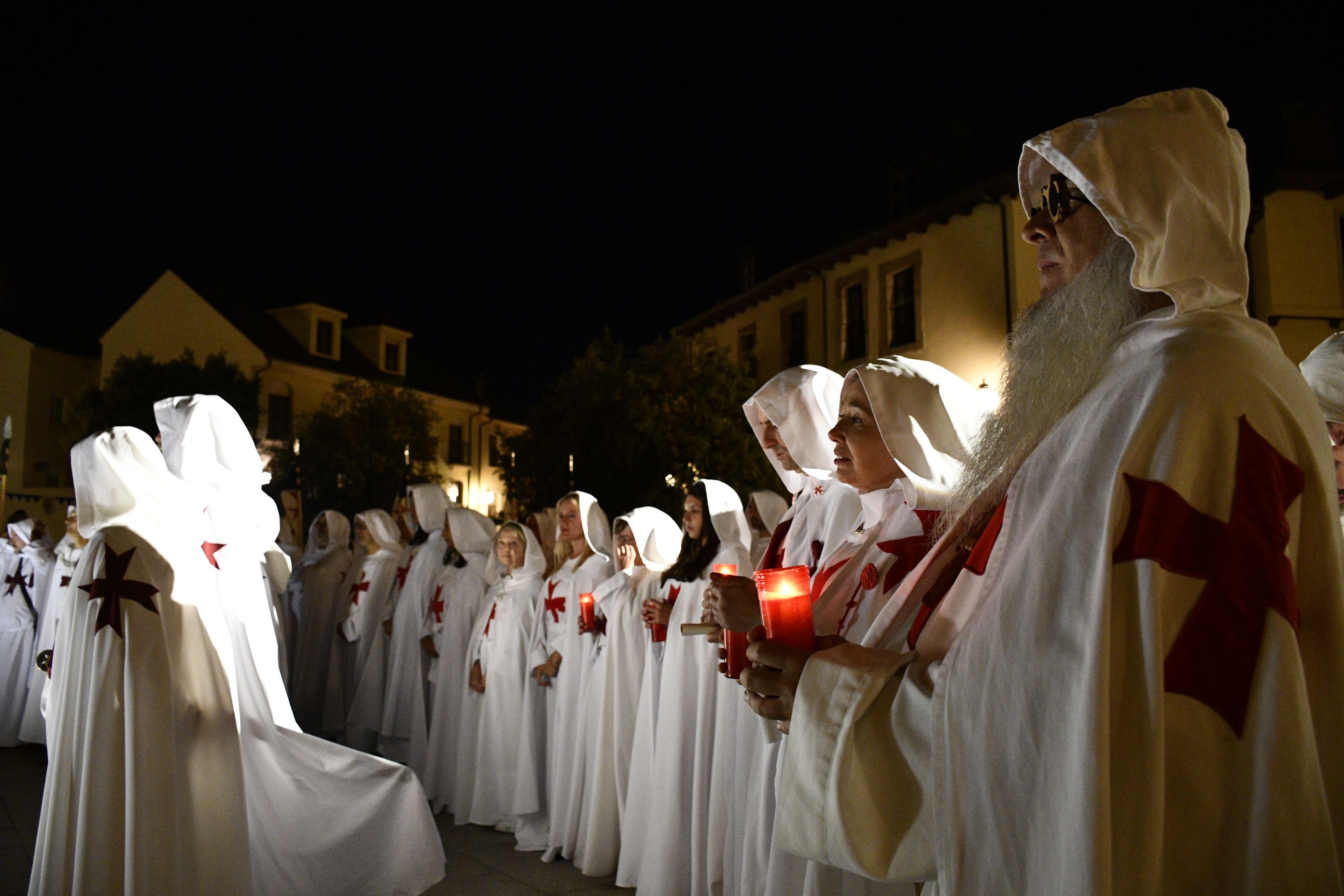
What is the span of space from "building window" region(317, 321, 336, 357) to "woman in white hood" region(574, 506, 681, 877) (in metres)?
33.0

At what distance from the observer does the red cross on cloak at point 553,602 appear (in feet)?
27.6

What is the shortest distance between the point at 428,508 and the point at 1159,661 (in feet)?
33.5

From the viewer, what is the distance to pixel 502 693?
8719 mm

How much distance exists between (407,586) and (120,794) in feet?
20.4

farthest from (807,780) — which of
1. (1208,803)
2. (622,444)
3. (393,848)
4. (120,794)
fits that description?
(622,444)

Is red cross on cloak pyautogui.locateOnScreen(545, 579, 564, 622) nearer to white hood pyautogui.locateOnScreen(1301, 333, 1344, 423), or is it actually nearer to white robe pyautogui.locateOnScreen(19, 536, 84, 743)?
white robe pyautogui.locateOnScreen(19, 536, 84, 743)

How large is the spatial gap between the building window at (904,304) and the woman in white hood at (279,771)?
17.5m

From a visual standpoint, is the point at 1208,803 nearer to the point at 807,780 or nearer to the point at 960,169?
the point at 807,780

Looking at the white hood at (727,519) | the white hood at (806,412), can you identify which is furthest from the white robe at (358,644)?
the white hood at (806,412)

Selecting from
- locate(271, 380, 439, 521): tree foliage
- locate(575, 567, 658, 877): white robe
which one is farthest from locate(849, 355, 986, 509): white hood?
locate(271, 380, 439, 521): tree foliage

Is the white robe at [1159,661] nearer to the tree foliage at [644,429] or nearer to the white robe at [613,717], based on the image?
the white robe at [613,717]

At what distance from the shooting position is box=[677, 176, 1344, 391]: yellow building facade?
57.6ft

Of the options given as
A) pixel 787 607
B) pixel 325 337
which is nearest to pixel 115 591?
pixel 787 607

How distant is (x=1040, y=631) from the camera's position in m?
1.58
